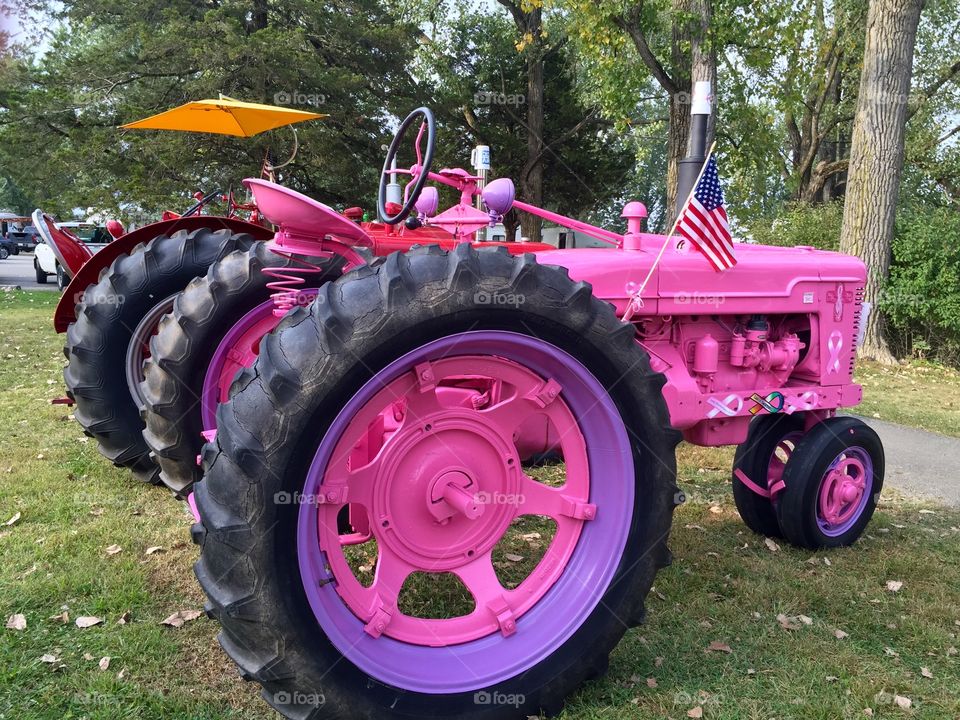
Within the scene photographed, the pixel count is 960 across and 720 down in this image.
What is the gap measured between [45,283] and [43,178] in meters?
5.87

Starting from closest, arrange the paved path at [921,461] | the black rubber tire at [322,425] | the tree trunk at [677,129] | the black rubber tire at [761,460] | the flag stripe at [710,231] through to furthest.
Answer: the black rubber tire at [322,425] < the flag stripe at [710,231] < the black rubber tire at [761,460] < the paved path at [921,461] < the tree trunk at [677,129]

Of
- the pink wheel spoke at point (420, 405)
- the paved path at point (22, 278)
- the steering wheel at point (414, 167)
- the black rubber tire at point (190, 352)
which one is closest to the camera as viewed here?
the pink wheel spoke at point (420, 405)

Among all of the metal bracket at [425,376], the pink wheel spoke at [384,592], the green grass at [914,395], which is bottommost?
the green grass at [914,395]

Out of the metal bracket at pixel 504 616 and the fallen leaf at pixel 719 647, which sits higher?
the metal bracket at pixel 504 616

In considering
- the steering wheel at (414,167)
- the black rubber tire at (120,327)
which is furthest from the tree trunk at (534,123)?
the steering wheel at (414,167)

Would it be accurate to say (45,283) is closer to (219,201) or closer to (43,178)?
(43,178)

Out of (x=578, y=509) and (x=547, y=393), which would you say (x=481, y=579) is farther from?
(x=547, y=393)

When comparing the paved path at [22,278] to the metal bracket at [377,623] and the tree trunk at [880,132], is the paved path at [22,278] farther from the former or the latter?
the metal bracket at [377,623]

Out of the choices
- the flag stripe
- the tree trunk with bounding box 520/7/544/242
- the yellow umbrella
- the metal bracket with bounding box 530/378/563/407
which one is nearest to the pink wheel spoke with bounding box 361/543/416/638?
the metal bracket with bounding box 530/378/563/407

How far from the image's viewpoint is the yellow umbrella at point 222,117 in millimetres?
7908

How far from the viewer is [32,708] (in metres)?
2.22

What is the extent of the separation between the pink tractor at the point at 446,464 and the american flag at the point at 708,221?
14 centimetres

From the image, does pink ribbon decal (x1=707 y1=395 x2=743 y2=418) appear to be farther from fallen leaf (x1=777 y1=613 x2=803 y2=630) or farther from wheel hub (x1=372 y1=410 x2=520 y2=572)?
wheel hub (x1=372 y1=410 x2=520 y2=572)

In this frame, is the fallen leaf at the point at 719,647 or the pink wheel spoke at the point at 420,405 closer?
the pink wheel spoke at the point at 420,405
